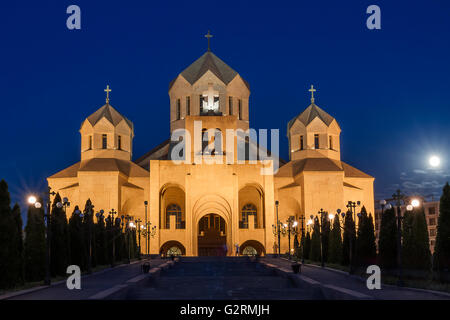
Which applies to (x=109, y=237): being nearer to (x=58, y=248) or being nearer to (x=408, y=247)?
(x=58, y=248)

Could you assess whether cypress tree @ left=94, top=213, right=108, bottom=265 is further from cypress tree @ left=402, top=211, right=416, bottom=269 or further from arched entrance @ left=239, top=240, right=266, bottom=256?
arched entrance @ left=239, top=240, right=266, bottom=256

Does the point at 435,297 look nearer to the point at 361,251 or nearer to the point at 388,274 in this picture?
the point at 388,274

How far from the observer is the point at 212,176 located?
138 feet

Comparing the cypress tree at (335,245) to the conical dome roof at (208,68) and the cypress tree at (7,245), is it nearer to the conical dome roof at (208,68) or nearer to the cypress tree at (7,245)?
the cypress tree at (7,245)

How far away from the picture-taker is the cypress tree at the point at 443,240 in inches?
570

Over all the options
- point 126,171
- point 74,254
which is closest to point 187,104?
point 126,171

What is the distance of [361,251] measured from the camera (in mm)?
Answer: 19344

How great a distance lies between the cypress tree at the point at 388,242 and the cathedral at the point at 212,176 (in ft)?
74.4

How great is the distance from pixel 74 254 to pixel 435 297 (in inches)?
556

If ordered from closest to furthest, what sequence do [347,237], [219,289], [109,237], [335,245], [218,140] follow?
[219,289], [347,237], [335,245], [109,237], [218,140]

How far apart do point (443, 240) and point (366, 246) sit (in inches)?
187

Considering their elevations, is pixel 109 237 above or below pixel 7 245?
below

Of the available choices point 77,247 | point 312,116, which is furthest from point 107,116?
point 77,247

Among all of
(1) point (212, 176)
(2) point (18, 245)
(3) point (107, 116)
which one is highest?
(3) point (107, 116)
